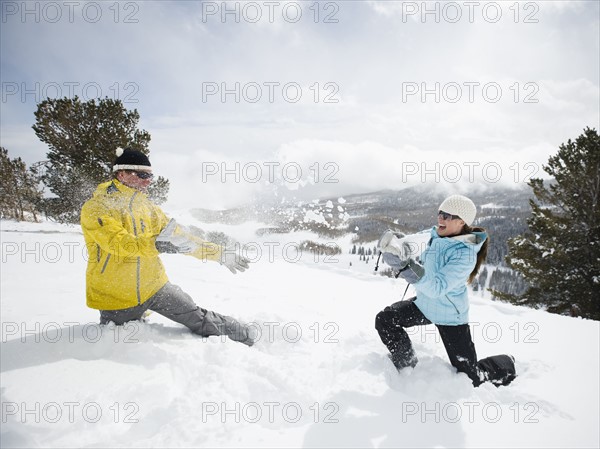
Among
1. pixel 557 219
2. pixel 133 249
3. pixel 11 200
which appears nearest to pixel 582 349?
pixel 133 249

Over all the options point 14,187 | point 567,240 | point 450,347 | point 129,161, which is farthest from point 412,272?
point 14,187

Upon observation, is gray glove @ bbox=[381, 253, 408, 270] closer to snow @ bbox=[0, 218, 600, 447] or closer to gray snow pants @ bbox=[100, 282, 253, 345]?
snow @ bbox=[0, 218, 600, 447]

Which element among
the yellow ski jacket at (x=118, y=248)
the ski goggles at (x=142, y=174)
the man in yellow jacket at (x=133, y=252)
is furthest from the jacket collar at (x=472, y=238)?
the ski goggles at (x=142, y=174)

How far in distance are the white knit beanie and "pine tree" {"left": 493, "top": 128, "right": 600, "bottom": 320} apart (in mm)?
15510

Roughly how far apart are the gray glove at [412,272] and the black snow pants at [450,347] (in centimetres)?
63

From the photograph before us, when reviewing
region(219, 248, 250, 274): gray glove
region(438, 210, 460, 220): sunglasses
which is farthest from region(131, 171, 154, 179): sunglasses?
region(438, 210, 460, 220): sunglasses

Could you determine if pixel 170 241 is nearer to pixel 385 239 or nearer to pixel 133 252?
pixel 133 252

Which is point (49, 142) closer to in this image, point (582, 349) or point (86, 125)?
point (86, 125)

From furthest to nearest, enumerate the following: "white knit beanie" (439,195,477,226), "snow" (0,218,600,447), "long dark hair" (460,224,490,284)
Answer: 1. "long dark hair" (460,224,490,284)
2. "white knit beanie" (439,195,477,226)
3. "snow" (0,218,600,447)

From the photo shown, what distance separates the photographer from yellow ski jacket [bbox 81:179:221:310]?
109 inches

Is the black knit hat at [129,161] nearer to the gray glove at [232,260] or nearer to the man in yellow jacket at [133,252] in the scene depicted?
the man in yellow jacket at [133,252]

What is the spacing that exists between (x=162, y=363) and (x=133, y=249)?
3.56ft

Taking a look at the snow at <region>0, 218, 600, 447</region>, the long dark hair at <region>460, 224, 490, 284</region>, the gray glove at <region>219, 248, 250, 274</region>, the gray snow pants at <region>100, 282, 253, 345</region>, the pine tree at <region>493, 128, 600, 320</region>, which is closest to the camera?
the snow at <region>0, 218, 600, 447</region>

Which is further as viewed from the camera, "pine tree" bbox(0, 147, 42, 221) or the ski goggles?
"pine tree" bbox(0, 147, 42, 221)
